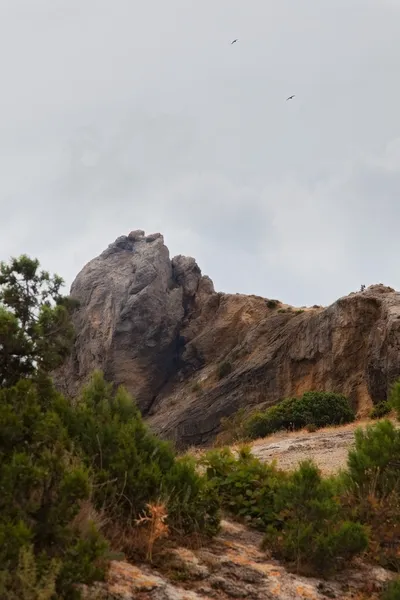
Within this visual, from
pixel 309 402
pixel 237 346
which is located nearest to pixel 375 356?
pixel 309 402

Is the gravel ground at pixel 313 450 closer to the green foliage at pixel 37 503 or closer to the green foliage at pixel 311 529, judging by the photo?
the green foliage at pixel 311 529

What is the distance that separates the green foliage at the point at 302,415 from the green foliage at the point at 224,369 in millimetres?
20874

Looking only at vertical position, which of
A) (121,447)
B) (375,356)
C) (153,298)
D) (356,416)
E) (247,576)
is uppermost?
(153,298)

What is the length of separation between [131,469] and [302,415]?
68.6 ft

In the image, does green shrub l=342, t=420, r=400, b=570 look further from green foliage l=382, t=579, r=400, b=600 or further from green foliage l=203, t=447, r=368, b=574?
green foliage l=382, t=579, r=400, b=600

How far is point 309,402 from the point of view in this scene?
2680cm

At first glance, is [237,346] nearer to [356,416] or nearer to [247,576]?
[356,416]

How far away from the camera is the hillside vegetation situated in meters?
4.49

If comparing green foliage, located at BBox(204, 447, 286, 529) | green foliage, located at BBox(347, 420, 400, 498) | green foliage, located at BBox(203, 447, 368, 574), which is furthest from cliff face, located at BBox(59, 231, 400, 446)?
green foliage, located at BBox(203, 447, 368, 574)

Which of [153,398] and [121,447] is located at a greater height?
[153,398]

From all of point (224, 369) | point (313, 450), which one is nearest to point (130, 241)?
point (224, 369)

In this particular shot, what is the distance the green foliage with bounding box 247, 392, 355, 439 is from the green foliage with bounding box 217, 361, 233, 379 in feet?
68.5

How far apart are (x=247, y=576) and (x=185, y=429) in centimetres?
3773

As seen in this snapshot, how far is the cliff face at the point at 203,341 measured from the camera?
35594 mm
